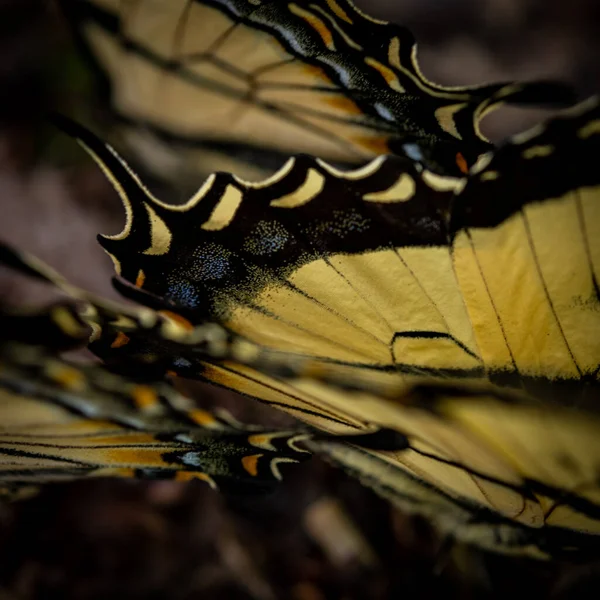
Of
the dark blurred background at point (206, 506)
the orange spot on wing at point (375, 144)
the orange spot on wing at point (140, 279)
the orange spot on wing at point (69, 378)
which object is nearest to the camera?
the orange spot on wing at point (69, 378)

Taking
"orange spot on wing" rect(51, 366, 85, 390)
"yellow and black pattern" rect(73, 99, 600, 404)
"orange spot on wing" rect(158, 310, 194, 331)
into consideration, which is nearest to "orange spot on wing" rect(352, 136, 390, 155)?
"yellow and black pattern" rect(73, 99, 600, 404)

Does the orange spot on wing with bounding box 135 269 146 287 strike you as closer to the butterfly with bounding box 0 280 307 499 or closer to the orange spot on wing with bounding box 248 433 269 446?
the butterfly with bounding box 0 280 307 499

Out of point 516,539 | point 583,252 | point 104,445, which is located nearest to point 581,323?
point 583,252

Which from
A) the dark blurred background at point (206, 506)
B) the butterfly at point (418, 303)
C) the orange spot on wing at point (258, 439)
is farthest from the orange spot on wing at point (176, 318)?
the dark blurred background at point (206, 506)

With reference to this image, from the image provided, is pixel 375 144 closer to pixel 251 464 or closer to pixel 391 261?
pixel 391 261

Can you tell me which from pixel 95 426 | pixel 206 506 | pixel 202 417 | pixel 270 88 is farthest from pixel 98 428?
pixel 270 88

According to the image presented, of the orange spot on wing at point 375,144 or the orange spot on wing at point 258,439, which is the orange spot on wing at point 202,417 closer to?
the orange spot on wing at point 258,439

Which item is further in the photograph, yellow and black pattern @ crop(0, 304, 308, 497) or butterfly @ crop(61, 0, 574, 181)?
butterfly @ crop(61, 0, 574, 181)
